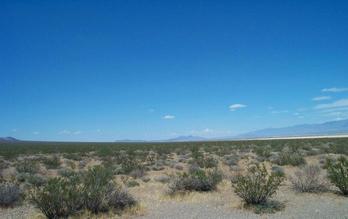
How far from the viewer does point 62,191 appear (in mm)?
10492

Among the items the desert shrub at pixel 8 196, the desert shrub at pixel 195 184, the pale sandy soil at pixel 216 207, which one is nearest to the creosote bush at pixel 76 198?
the pale sandy soil at pixel 216 207

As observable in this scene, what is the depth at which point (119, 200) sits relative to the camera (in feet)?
37.6

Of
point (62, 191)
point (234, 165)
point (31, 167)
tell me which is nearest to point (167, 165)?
point (234, 165)

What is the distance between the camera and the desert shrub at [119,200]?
445 inches

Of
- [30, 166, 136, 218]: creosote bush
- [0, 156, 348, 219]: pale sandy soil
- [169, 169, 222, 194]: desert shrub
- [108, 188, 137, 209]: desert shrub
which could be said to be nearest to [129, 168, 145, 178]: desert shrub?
[0, 156, 348, 219]: pale sandy soil

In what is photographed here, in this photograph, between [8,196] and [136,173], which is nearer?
[8,196]

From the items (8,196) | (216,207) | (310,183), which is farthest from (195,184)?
(8,196)

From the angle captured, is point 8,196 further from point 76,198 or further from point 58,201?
point 76,198

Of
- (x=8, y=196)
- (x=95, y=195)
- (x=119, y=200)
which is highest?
(x=95, y=195)

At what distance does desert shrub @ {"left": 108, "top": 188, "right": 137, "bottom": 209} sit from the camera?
11.3 m

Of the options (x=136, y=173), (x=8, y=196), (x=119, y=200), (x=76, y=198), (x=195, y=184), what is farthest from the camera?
(x=136, y=173)

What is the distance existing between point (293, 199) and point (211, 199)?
2872mm

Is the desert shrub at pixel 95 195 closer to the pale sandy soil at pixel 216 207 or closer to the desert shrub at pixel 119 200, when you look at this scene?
the desert shrub at pixel 119 200

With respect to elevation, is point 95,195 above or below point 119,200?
above
